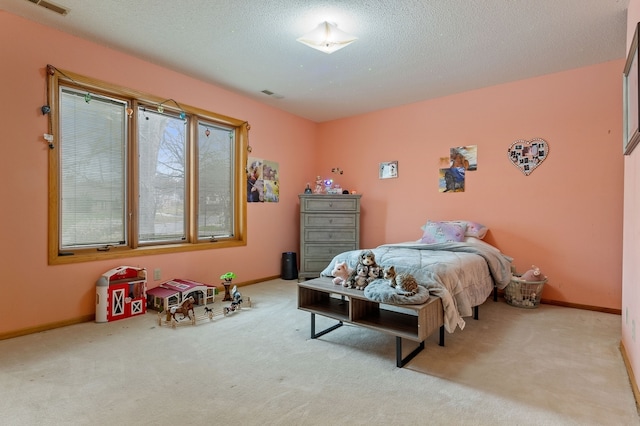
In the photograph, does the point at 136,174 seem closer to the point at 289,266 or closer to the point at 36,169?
the point at 36,169

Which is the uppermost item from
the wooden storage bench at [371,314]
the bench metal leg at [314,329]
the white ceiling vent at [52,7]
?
the white ceiling vent at [52,7]

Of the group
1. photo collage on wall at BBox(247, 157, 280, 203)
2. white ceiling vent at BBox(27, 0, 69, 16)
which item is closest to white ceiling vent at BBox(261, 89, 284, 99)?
photo collage on wall at BBox(247, 157, 280, 203)

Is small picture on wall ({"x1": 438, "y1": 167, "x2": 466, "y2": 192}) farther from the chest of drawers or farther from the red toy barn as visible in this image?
the red toy barn

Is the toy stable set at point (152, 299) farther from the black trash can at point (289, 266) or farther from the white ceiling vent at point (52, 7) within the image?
the white ceiling vent at point (52, 7)

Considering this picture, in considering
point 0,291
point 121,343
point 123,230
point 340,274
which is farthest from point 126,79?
point 340,274

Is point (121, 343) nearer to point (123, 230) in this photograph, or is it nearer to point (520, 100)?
point (123, 230)

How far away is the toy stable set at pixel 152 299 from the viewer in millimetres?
2967

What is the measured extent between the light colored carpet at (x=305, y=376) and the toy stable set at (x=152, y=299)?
0.48 ft

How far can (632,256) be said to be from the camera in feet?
6.97

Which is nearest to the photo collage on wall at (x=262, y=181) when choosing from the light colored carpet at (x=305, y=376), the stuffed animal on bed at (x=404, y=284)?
the light colored carpet at (x=305, y=376)

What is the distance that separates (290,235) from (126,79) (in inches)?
116

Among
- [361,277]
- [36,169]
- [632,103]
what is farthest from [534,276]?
[36,169]

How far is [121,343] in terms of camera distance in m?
2.49

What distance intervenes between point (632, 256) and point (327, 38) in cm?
266
